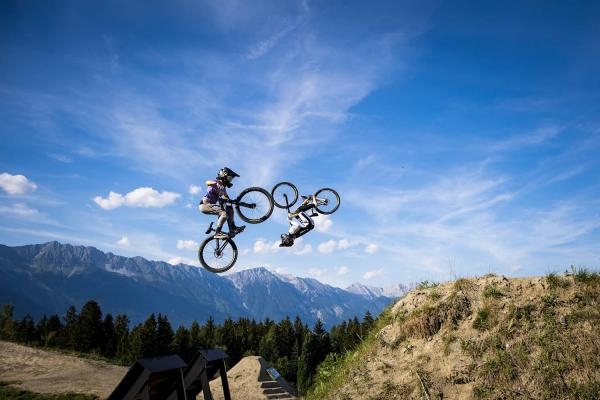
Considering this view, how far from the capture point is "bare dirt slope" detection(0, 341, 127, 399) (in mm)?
39031

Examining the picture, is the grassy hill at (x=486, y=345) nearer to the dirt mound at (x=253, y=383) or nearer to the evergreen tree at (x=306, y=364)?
the dirt mound at (x=253, y=383)

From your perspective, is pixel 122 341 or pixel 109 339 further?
pixel 109 339

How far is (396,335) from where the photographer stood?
56.5 ft

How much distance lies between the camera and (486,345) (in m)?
14.4

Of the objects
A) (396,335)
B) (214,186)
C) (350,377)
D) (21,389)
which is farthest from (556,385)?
(21,389)

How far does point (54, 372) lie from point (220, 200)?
46082 mm

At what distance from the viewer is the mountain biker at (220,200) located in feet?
52.1

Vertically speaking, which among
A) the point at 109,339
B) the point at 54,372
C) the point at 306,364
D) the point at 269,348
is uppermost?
the point at 54,372

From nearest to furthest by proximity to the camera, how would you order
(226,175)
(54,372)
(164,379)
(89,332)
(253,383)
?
(164,379) < (226,175) < (253,383) < (54,372) < (89,332)

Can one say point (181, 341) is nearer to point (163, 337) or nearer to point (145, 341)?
point (163, 337)

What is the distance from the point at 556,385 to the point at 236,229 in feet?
40.3

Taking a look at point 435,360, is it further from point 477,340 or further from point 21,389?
point 21,389

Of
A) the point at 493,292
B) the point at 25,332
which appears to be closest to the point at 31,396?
the point at 493,292

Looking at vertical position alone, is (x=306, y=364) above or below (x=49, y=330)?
below
